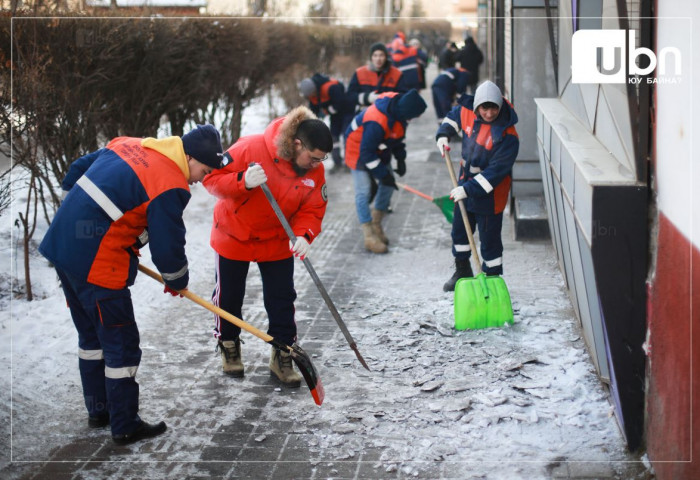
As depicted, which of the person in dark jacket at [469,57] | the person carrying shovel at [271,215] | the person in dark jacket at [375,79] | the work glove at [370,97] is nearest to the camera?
the person carrying shovel at [271,215]

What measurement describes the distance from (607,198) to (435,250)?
172 inches

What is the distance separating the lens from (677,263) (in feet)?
11.2

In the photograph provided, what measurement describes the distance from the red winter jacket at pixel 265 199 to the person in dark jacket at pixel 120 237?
39 cm

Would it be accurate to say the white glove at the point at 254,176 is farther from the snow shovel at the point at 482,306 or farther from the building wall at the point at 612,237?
the snow shovel at the point at 482,306

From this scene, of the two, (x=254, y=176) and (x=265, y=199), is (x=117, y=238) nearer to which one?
(x=254, y=176)

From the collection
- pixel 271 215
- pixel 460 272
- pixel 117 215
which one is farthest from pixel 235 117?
pixel 117 215

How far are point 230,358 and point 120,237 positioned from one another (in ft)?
4.39

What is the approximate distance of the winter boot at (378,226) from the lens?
8320 millimetres

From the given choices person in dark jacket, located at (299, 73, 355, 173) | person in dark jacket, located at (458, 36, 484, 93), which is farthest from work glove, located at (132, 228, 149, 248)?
person in dark jacket, located at (458, 36, 484, 93)

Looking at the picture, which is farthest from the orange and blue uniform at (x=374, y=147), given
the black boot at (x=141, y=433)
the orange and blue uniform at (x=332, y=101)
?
the black boot at (x=141, y=433)

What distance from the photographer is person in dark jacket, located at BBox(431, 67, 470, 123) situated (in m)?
13.4

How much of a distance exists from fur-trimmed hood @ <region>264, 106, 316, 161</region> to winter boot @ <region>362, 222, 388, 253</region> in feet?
11.1

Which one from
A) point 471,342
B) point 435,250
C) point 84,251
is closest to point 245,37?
point 435,250

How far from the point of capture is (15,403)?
189 inches
